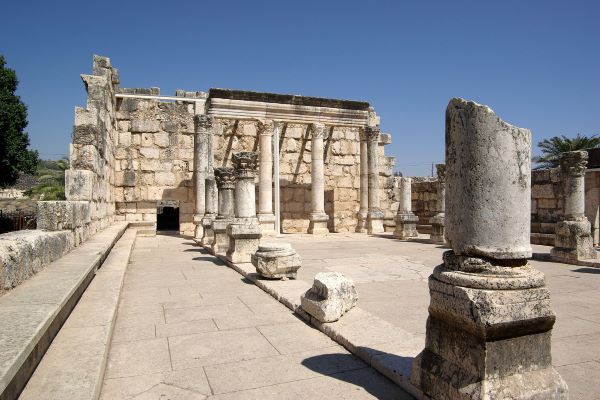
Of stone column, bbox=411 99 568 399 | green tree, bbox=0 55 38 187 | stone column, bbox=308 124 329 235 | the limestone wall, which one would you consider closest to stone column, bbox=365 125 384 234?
stone column, bbox=308 124 329 235

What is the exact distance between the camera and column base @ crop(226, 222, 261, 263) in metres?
8.42

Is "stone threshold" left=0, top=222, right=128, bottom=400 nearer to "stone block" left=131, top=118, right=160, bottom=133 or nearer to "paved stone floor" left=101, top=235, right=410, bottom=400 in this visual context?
"paved stone floor" left=101, top=235, right=410, bottom=400

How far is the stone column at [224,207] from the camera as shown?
10.0m

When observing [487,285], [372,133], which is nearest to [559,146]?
[372,133]

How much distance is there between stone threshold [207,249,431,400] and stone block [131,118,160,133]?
41.8 ft

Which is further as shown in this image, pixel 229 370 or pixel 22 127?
pixel 22 127

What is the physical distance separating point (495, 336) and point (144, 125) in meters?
15.8

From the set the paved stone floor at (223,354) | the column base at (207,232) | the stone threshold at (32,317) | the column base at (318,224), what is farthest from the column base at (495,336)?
the column base at (318,224)

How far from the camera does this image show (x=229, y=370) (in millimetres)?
3271

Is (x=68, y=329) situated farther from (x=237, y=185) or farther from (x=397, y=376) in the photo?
(x=237, y=185)

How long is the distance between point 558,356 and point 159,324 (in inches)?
151

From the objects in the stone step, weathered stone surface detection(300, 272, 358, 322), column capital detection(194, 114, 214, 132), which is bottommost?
the stone step

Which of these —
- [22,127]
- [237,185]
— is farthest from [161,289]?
[22,127]

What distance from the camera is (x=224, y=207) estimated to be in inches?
403
